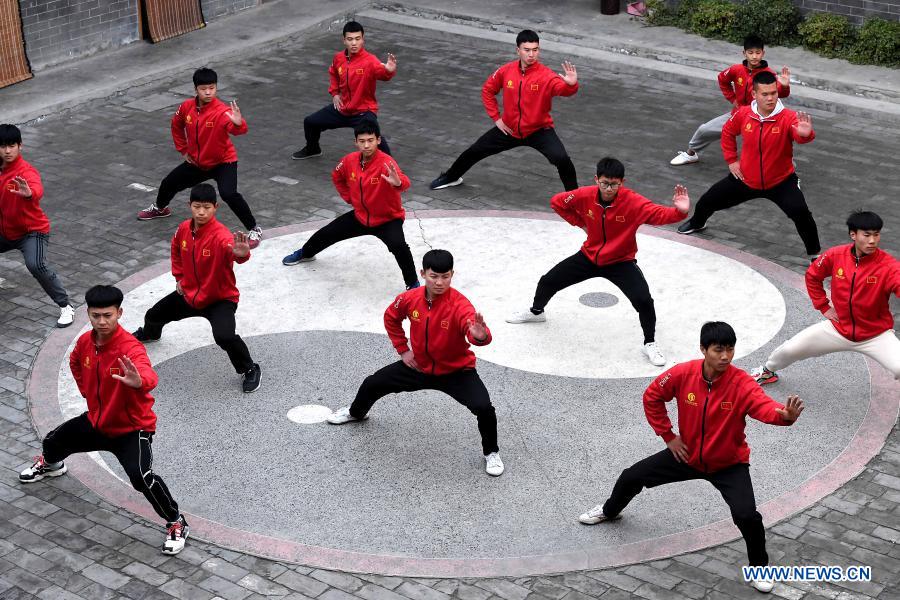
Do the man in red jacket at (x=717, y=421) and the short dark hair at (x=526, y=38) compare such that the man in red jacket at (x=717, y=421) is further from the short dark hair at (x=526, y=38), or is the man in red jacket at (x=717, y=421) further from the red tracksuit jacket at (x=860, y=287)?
the short dark hair at (x=526, y=38)

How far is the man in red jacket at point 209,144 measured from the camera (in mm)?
12898

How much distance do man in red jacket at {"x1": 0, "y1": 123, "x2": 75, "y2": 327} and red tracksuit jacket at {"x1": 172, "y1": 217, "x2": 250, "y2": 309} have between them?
1697 millimetres

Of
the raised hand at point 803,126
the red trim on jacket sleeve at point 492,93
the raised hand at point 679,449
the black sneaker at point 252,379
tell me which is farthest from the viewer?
the red trim on jacket sleeve at point 492,93

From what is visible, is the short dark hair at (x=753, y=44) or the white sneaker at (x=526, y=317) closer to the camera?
the white sneaker at (x=526, y=317)

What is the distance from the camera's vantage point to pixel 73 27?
19.0m

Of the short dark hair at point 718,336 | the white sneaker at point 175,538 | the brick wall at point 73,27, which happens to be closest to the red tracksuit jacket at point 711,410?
the short dark hair at point 718,336

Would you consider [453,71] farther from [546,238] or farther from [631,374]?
[631,374]

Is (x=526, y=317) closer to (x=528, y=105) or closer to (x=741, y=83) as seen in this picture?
(x=528, y=105)

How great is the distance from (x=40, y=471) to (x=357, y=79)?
23.0 ft

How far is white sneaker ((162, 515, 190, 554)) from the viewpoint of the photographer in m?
8.32

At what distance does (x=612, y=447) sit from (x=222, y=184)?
5625 mm

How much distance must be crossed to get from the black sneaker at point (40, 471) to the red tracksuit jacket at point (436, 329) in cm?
267

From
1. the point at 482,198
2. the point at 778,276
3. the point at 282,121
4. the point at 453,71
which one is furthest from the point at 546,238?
the point at 453,71

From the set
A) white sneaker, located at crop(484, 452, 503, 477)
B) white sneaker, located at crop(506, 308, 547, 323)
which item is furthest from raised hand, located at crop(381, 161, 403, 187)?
white sneaker, located at crop(484, 452, 503, 477)
